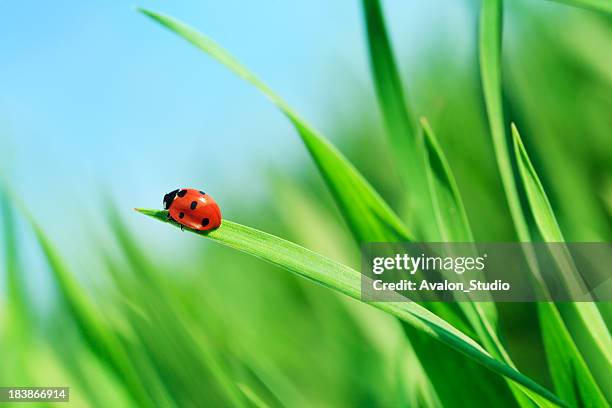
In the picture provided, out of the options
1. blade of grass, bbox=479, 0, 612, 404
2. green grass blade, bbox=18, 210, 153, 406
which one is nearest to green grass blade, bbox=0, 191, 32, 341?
green grass blade, bbox=18, 210, 153, 406

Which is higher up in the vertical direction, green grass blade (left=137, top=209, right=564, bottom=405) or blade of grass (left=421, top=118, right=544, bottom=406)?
blade of grass (left=421, top=118, right=544, bottom=406)

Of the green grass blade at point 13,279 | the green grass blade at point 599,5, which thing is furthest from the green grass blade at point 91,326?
the green grass blade at point 599,5

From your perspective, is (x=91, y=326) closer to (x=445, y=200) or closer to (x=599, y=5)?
(x=445, y=200)

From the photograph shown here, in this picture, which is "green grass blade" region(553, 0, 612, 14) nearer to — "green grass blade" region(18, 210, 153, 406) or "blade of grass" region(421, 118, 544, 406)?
"blade of grass" region(421, 118, 544, 406)

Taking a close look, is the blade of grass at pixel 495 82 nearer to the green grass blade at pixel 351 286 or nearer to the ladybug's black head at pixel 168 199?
the green grass blade at pixel 351 286

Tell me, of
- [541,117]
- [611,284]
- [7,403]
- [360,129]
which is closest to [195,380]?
[7,403]

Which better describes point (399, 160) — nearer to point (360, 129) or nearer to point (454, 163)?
point (454, 163)

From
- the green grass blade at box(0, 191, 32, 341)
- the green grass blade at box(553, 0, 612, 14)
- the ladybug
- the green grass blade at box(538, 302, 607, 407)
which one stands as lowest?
the green grass blade at box(538, 302, 607, 407)
